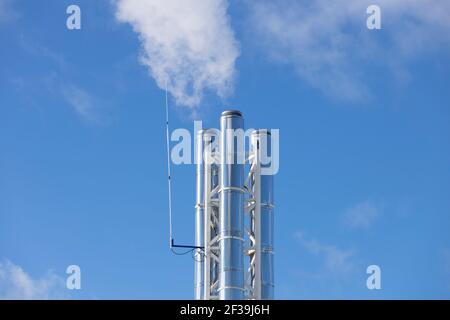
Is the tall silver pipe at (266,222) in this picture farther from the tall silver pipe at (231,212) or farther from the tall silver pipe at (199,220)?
the tall silver pipe at (199,220)

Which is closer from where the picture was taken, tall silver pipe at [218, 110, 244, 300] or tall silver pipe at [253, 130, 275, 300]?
tall silver pipe at [218, 110, 244, 300]

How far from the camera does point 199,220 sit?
4484cm

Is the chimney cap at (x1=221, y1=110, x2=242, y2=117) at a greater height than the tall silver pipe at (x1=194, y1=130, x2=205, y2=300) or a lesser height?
greater

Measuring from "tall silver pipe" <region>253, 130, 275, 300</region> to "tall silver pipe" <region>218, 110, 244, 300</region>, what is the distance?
137 centimetres

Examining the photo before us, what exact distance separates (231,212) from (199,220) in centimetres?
202

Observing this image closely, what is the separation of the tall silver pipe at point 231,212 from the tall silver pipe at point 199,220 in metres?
1.08

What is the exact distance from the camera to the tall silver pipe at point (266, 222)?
145ft

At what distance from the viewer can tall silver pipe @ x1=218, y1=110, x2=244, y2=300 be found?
42438 millimetres

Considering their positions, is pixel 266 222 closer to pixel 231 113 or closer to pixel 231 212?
pixel 231 212

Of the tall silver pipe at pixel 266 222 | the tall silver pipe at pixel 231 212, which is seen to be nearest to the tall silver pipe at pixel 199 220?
the tall silver pipe at pixel 231 212

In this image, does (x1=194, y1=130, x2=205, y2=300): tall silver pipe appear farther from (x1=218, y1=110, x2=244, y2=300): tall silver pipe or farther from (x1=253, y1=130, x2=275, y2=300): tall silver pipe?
(x1=253, y1=130, x2=275, y2=300): tall silver pipe

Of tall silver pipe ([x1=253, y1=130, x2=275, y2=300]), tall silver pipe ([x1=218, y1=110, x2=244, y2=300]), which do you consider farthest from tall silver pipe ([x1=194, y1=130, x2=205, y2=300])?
tall silver pipe ([x1=253, y1=130, x2=275, y2=300])
